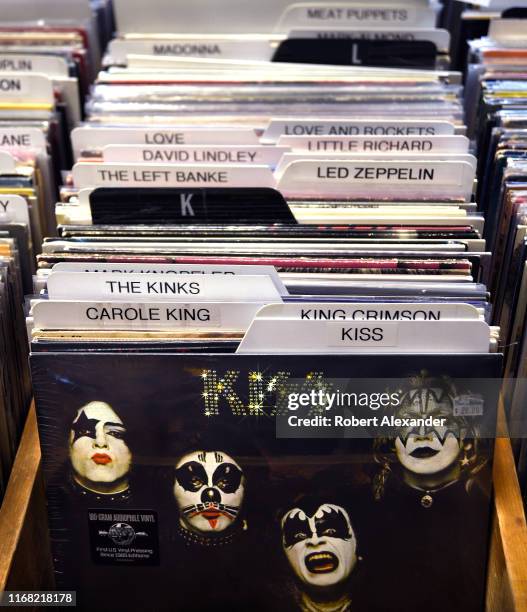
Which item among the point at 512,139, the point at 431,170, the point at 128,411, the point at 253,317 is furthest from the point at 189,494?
the point at 512,139

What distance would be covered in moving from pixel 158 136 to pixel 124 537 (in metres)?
0.58

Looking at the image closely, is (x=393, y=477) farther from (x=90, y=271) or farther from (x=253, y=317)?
(x=90, y=271)

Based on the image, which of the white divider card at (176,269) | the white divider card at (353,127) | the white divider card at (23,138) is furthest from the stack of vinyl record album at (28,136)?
the white divider card at (353,127)

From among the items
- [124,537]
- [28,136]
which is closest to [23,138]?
[28,136]

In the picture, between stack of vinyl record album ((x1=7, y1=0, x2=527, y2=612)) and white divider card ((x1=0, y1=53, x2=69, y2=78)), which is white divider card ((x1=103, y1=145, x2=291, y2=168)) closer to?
stack of vinyl record album ((x1=7, y1=0, x2=527, y2=612))

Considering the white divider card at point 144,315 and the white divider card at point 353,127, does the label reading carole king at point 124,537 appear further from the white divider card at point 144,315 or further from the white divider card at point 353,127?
the white divider card at point 353,127


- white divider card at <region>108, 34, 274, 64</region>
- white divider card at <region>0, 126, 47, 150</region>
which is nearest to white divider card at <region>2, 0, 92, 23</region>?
white divider card at <region>108, 34, 274, 64</region>

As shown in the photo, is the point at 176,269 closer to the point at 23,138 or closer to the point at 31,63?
the point at 23,138

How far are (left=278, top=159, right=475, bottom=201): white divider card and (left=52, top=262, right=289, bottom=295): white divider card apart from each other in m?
0.21

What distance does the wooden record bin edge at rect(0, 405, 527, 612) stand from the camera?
3.30 ft

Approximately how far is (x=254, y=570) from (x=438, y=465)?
275mm

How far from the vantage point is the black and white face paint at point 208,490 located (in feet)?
3.36

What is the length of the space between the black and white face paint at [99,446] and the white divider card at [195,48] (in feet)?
2.48

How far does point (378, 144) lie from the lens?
1234mm
